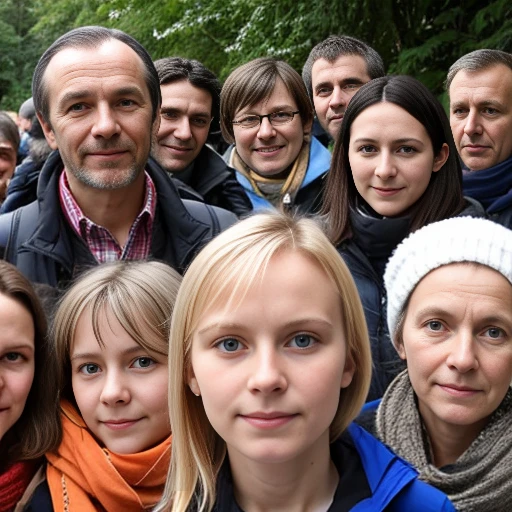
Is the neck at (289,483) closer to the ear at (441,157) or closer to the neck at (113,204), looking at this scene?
the neck at (113,204)

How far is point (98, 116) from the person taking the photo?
331 cm

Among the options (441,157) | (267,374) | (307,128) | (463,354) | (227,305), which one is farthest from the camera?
(307,128)

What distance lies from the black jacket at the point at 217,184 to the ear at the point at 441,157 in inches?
45.6

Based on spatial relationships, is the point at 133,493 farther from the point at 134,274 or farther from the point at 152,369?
the point at 134,274

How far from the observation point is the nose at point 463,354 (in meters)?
2.42

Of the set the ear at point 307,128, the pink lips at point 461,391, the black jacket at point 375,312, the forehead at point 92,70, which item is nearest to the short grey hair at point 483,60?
the ear at point 307,128

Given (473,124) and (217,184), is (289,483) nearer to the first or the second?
(217,184)

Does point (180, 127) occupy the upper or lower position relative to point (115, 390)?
upper

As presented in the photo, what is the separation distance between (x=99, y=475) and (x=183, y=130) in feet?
8.12

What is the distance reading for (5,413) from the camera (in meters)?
2.56

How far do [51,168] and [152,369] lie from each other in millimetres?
1269

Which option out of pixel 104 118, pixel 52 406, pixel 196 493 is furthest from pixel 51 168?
pixel 196 493

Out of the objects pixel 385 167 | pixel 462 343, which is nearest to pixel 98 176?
pixel 385 167

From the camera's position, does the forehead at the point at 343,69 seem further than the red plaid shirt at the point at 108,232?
Yes
